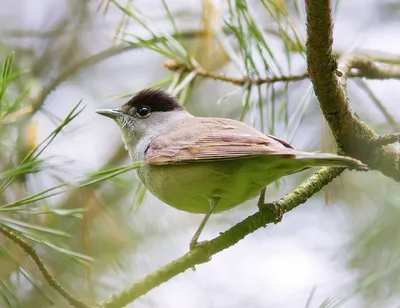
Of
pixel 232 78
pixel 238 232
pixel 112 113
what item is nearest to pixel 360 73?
pixel 232 78

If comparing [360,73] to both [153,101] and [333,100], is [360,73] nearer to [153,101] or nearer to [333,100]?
[333,100]

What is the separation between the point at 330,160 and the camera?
1.95 metres

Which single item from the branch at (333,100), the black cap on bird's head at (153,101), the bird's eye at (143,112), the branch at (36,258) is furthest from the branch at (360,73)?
the branch at (36,258)

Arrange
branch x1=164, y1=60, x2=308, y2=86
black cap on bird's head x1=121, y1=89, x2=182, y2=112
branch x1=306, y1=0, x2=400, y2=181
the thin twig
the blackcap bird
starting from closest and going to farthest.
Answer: branch x1=306, y1=0, x2=400, y2=181 < the thin twig < the blackcap bird < branch x1=164, y1=60, x2=308, y2=86 < black cap on bird's head x1=121, y1=89, x2=182, y2=112

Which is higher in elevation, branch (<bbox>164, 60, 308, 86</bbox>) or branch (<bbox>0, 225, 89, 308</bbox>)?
branch (<bbox>164, 60, 308, 86</bbox>)

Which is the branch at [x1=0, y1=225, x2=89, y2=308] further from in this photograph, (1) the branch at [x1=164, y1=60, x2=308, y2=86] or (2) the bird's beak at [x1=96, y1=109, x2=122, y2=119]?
(2) the bird's beak at [x1=96, y1=109, x2=122, y2=119]

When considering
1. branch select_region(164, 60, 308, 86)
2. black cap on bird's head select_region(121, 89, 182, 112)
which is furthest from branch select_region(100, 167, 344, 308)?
black cap on bird's head select_region(121, 89, 182, 112)

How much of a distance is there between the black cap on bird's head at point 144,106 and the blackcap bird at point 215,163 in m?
0.35

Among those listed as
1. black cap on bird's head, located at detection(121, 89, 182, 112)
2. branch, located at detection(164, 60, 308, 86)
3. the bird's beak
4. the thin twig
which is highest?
branch, located at detection(164, 60, 308, 86)

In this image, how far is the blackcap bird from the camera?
2.19 meters

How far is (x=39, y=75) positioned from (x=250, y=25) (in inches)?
77.3

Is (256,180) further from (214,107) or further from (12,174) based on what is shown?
(214,107)

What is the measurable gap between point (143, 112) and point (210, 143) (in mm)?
911

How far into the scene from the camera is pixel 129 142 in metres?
3.21
